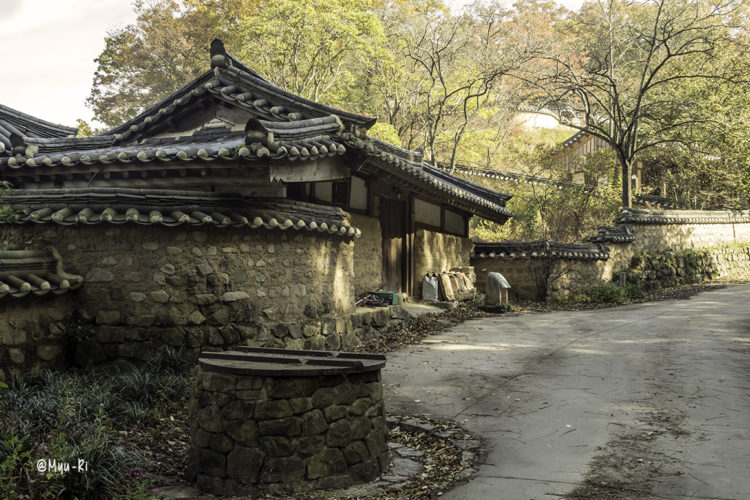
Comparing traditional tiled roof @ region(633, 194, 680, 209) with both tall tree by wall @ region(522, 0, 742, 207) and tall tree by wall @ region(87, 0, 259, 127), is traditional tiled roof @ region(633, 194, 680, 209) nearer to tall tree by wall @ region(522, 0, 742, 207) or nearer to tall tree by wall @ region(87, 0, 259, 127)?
tall tree by wall @ region(522, 0, 742, 207)

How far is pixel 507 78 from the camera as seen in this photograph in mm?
31344

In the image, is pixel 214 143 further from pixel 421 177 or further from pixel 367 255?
pixel 421 177

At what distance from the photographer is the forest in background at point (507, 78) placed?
887 inches

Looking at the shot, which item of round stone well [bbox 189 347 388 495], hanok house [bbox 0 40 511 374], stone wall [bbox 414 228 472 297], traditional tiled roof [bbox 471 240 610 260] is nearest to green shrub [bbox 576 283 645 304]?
traditional tiled roof [bbox 471 240 610 260]

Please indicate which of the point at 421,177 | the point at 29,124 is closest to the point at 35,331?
the point at 29,124

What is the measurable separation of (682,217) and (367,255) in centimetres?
1617

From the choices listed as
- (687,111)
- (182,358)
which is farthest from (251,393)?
(687,111)

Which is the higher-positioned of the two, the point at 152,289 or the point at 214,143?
the point at 214,143

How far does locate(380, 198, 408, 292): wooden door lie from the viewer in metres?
14.6

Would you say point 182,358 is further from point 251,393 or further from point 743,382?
point 743,382

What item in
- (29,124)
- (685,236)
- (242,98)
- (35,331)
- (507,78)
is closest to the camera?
(35,331)

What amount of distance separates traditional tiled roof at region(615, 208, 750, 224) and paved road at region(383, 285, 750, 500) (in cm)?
906

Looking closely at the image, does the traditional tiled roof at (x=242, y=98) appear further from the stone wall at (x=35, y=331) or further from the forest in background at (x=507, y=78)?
the forest in background at (x=507, y=78)

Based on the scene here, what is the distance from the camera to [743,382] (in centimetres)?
759
